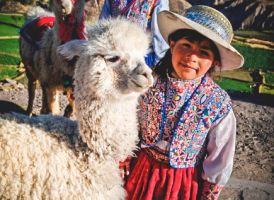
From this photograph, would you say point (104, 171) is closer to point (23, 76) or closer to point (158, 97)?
point (158, 97)

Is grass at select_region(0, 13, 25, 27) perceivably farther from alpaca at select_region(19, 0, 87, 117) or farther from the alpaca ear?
the alpaca ear

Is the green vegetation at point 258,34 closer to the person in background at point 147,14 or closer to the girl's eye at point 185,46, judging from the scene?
the person in background at point 147,14

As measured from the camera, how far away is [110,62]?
Answer: 1.62 m

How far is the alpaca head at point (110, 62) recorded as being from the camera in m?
1.59

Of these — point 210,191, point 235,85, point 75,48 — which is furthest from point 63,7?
point 235,85

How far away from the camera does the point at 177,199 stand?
1694 millimetres

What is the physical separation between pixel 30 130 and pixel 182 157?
719mm

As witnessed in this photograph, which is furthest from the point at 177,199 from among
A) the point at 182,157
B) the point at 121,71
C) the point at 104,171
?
the point at 121,71

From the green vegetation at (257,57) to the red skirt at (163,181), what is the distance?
16.6 feet

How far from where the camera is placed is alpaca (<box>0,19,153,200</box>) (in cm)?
154

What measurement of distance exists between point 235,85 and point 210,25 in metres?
4.70

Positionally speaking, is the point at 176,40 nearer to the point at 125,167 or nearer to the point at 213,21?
the point at 213,21

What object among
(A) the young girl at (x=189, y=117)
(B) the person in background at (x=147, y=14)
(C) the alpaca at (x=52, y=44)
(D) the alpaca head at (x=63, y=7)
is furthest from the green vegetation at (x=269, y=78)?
(A) the young girl at (x=189, y=117)

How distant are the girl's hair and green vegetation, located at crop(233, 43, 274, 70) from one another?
4940 millimetres
